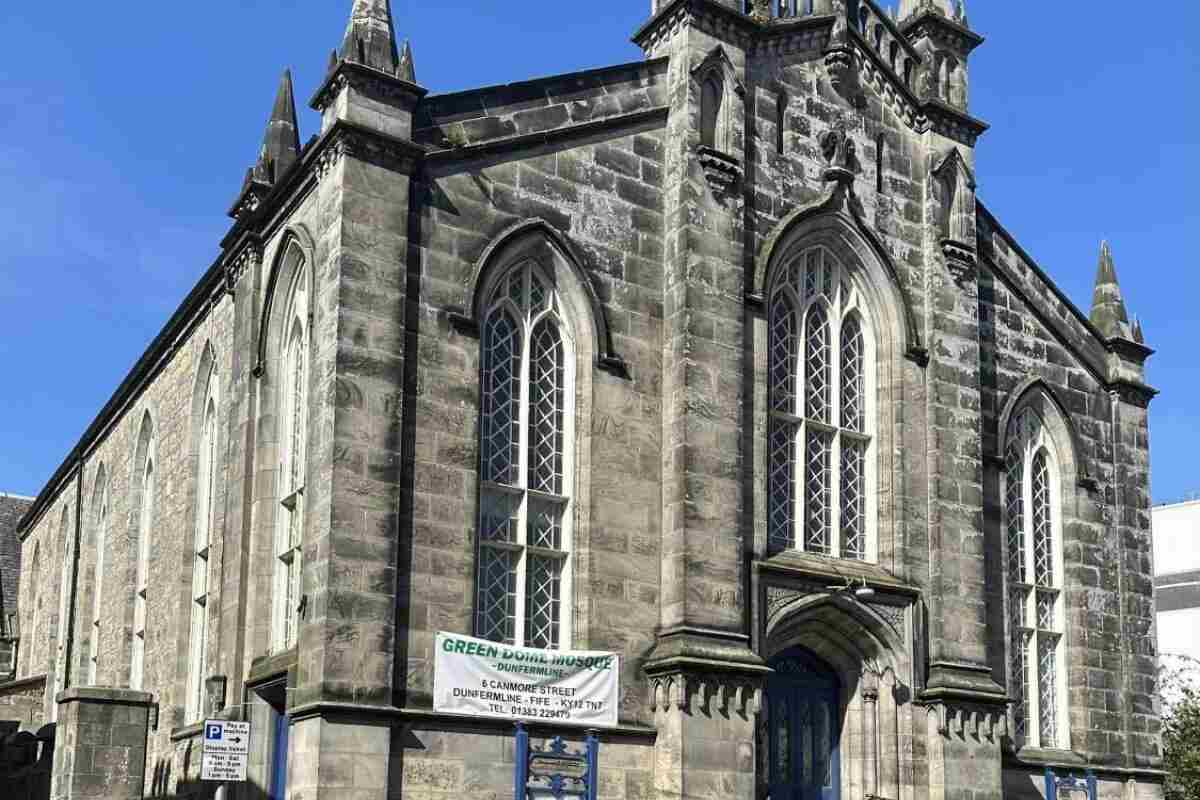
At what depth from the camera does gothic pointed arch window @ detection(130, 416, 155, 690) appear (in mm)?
29438

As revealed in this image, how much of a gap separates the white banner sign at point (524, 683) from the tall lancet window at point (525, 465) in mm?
374

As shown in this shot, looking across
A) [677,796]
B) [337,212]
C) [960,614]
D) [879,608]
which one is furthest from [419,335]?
[960,614]

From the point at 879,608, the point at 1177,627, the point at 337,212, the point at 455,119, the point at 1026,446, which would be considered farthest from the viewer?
the point at 1177,627

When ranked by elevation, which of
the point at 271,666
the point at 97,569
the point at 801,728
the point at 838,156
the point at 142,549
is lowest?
the point at 801,728

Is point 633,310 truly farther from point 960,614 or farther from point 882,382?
point 960,614

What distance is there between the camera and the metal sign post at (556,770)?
732 inches

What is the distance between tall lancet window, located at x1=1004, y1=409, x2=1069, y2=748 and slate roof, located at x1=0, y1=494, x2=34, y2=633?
120ft

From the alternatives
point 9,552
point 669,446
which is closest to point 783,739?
point 669,446

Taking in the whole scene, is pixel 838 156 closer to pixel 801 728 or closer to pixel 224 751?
pixel 801 728

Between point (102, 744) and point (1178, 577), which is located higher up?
point (1178, 577)

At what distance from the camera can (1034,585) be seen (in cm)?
2486

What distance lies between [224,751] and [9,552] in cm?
4246

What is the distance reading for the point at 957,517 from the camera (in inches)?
912

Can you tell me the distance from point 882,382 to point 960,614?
3.60m
